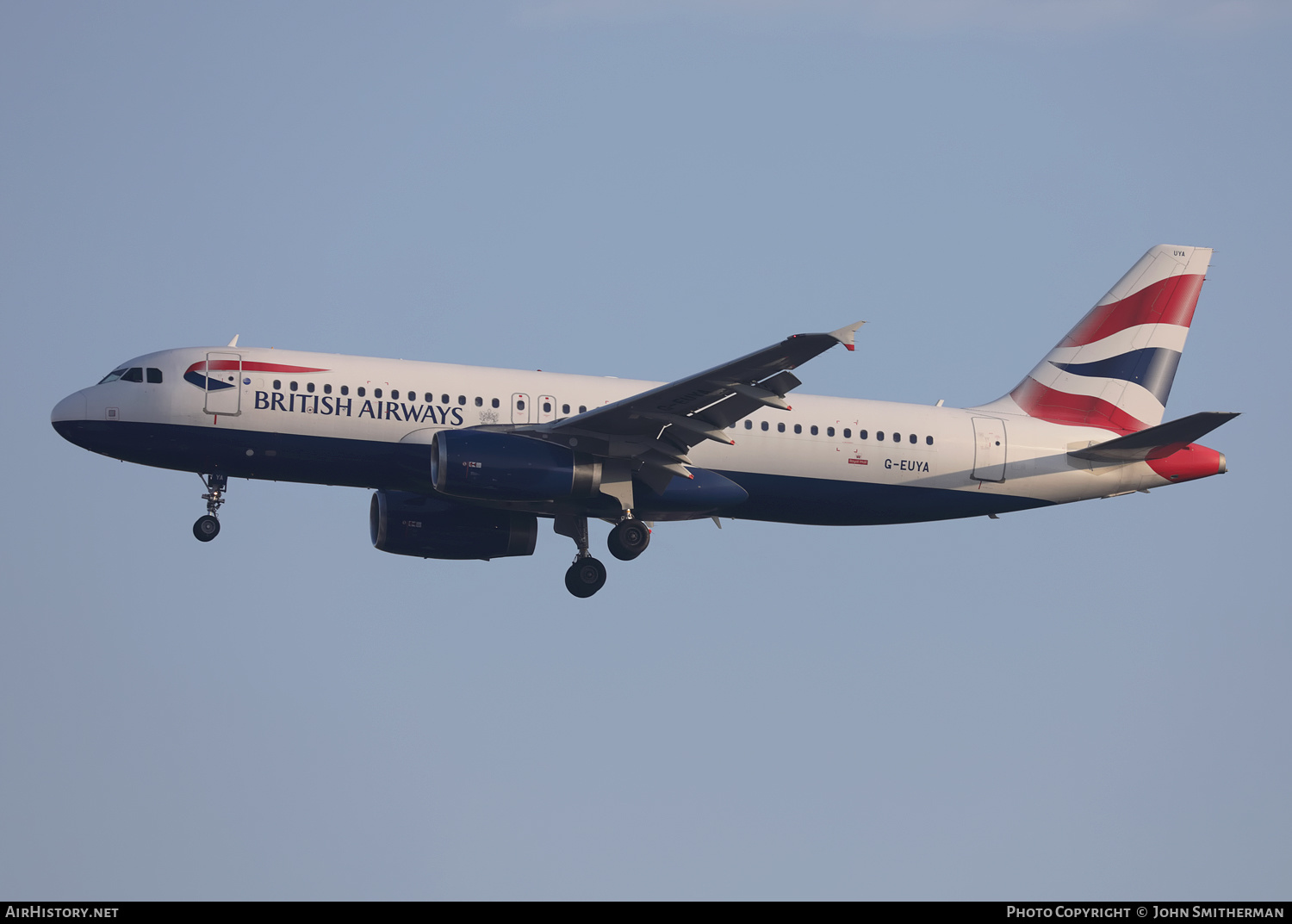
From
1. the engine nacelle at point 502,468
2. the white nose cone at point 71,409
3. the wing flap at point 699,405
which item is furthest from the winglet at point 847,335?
the white nose cone at point 71,409

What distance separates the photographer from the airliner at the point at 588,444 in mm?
36594

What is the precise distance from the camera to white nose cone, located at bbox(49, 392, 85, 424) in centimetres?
3731

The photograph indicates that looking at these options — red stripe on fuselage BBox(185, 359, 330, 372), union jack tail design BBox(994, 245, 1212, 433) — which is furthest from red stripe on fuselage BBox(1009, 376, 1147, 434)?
red stripe on fuselage BBox(185, 359, 330, 372)

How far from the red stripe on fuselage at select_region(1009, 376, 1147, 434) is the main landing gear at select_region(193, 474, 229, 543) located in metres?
21.4

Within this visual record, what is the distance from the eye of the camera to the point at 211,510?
3856 cm

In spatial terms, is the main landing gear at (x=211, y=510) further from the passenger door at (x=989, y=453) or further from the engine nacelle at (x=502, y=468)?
the passenger door at (x=989, y=453)

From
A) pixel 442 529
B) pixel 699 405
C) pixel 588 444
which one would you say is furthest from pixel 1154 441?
pixel 442 529

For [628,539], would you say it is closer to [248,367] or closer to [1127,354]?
[248,367]

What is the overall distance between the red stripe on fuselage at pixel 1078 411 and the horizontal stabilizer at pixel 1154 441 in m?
1.66

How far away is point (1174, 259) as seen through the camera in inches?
1790

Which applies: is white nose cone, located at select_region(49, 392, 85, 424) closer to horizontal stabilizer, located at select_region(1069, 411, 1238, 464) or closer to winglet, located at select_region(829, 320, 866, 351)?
winglet, located at select_region(829, 320, 866, 351)

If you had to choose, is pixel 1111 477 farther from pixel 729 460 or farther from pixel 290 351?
pixel 290 351

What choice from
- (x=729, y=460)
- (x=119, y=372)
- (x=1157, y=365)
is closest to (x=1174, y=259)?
(x=1157, y=365)

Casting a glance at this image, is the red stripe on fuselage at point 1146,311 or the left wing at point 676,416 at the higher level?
the red stripe on fuselage at point 1146,311
